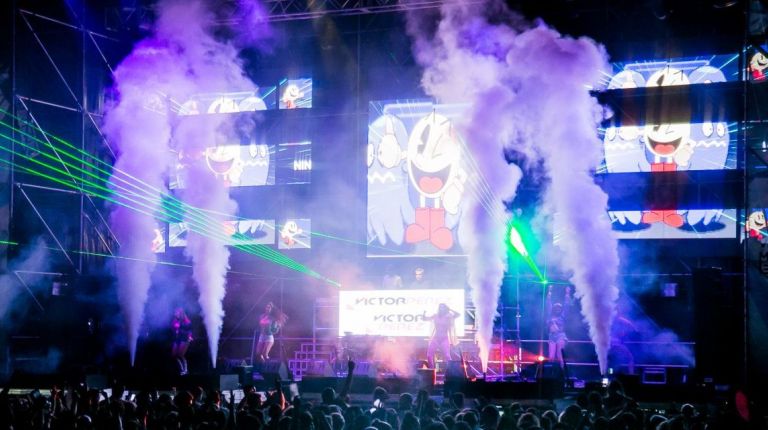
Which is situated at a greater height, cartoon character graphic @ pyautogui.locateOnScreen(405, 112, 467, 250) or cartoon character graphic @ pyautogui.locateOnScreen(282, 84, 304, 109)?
cartoon character graphic @ pyautogui.locateOnScreen(282, 84, 304, 109)

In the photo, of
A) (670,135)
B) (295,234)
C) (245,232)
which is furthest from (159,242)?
(670,135)

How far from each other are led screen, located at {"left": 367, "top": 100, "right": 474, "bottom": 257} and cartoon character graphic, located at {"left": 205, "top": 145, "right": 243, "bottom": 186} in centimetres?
351

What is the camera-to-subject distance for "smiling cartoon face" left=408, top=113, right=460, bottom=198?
19.0 m

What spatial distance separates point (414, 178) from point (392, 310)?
309cm

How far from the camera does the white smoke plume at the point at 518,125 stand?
56.7ft

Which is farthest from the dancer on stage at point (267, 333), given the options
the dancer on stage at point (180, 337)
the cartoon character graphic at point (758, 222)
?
the cartoon character graphic at point (758, 222)

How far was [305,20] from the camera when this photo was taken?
20.4 metres

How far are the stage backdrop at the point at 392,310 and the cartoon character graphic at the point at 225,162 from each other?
4.28 meters

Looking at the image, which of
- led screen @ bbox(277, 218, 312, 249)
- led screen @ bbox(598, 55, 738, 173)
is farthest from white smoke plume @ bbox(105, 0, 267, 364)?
led screen @ bbox(598, 55, 738, 173)

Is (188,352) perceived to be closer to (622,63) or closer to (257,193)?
(257,193)

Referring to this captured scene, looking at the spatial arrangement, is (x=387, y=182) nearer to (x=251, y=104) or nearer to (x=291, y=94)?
(x=291, y=94)

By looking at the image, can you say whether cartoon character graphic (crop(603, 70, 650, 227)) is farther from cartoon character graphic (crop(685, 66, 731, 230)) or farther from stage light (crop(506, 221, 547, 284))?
stage light (crop(506, 221, 547, 284))

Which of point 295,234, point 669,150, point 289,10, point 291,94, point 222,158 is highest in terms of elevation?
point 289,10

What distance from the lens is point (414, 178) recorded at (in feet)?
62.8
